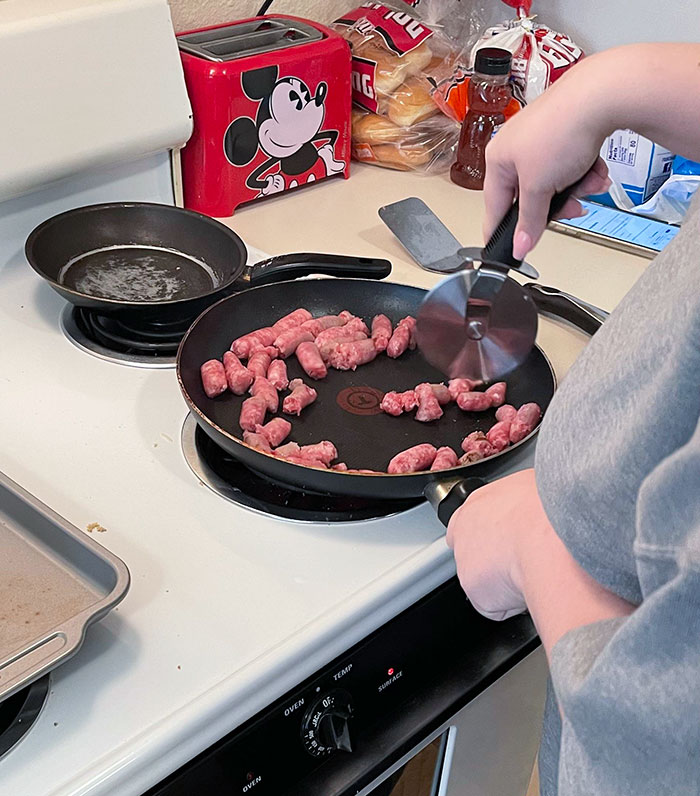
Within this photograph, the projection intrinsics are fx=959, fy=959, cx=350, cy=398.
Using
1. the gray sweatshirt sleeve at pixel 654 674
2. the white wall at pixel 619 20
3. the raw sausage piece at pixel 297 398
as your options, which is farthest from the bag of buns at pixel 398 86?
the gray sweatshirt sleeve at pixel 654 674

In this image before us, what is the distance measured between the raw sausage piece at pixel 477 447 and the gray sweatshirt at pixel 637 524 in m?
0.32

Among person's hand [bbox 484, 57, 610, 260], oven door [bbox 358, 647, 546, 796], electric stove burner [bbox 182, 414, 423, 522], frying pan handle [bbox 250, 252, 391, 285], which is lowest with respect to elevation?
oven door [bbox 358, 647, 546, 796]

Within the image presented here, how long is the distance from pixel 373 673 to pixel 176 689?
0.60ft

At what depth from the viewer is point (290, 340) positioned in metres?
0.94

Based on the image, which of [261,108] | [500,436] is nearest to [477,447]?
[500,436]

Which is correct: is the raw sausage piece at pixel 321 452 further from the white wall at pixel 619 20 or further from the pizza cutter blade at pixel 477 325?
the white wall at pixel 619 20

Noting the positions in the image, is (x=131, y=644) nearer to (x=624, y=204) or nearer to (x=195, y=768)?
(x=195, y=768)

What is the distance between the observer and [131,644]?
64 cm

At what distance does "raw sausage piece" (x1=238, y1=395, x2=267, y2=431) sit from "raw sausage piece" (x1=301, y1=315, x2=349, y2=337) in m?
0.13

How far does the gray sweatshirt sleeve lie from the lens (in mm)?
383

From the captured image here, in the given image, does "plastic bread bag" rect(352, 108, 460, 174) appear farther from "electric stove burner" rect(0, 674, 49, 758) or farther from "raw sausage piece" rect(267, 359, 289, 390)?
"electric stove burner" rect(0, 674, 49, 758)

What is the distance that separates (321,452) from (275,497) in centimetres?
6

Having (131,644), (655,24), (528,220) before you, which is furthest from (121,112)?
(655,24)

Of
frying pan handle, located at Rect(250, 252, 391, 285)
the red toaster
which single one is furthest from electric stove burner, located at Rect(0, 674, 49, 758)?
the red toaster
